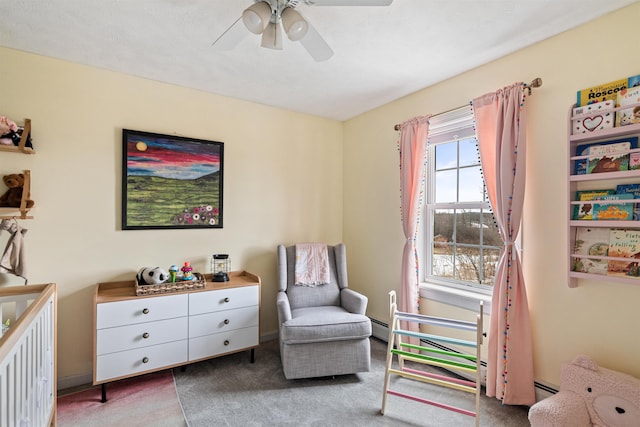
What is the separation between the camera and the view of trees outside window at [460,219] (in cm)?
246

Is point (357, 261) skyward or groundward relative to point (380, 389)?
skyward

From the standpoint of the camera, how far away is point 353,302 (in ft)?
9.09

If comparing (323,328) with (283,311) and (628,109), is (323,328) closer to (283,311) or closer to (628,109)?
(283,311)

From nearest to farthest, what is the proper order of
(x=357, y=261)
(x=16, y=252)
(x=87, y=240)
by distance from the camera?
(x=16, y=252), (x=87, y=240), (x=357, y=261)

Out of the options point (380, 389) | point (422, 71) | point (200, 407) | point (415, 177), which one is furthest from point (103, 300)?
point (422, 71)

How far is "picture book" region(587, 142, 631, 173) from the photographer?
5.43ft

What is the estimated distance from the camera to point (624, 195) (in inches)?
65.3

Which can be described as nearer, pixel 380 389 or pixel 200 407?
pixel 200 407

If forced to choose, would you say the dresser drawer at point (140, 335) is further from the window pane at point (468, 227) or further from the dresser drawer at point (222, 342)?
the window pane at point (468, 227)

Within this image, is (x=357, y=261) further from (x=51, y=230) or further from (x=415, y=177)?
(x=51, y=230)

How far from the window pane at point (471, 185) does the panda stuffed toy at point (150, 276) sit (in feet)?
8.38

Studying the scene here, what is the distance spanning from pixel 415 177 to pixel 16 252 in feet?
9.98

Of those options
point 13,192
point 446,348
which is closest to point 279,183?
point 13,192

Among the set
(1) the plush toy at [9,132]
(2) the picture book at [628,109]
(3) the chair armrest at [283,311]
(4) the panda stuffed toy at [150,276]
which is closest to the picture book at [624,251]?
(2) the picture book at [628,109]
